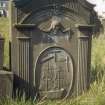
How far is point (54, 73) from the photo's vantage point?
228 inches

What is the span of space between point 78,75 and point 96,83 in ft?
1.08

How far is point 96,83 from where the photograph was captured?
597 cm

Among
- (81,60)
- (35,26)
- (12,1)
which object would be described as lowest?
(81,60)

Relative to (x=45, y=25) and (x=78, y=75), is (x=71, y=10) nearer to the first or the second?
(x=45, y=25)

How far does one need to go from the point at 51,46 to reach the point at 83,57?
22.5 inches

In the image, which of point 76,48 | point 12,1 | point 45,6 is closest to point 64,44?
point 76,48

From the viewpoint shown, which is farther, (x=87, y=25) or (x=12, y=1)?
(x=87, y=25)

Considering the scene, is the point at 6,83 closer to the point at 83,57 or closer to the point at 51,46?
the point at 51,46

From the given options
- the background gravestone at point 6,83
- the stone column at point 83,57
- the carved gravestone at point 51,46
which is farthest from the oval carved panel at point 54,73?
the background gravestone at point 6,83

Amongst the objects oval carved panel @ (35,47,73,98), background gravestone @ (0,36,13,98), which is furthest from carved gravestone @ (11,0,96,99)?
background gravestone @ (0,36,13,98)

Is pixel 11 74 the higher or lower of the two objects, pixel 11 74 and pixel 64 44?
the lower

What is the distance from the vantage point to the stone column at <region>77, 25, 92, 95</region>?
586 cm

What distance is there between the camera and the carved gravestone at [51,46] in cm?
553

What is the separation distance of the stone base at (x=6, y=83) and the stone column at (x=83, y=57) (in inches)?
45.5
